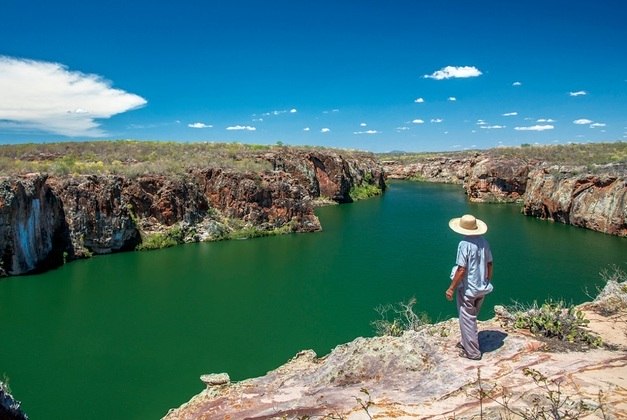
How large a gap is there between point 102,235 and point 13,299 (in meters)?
8.42

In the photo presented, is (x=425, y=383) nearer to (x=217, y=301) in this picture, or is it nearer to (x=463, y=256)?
(x=463, y=256)

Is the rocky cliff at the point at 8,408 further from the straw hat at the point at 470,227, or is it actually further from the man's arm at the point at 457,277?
the straw hat at the point at 470,227

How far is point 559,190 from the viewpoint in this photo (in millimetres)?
39031

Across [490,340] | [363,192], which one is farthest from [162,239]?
[363,192]

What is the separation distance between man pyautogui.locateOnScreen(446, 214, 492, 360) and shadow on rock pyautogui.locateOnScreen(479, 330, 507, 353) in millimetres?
419

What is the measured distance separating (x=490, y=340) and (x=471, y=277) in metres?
1.52

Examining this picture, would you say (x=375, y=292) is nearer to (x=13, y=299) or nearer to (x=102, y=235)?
(x=13, y=299)

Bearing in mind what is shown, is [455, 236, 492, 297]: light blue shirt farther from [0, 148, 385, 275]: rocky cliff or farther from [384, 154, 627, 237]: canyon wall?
[384, 154, 627, 237]: canyon wall

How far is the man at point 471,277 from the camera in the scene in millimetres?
6926

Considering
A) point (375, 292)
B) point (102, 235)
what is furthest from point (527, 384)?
point (102, 235)

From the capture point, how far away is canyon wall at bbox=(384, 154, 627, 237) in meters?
33.5

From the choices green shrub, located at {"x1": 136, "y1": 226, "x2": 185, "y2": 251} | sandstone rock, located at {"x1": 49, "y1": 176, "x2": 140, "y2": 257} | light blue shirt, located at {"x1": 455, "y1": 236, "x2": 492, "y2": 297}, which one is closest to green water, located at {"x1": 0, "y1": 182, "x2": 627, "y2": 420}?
green shrub, located at {"x1": 136, "y1": 226, "x2": 185, "y2": 251}

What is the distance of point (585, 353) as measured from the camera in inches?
278

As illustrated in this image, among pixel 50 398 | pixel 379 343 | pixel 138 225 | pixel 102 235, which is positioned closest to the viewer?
pixel 379 343
